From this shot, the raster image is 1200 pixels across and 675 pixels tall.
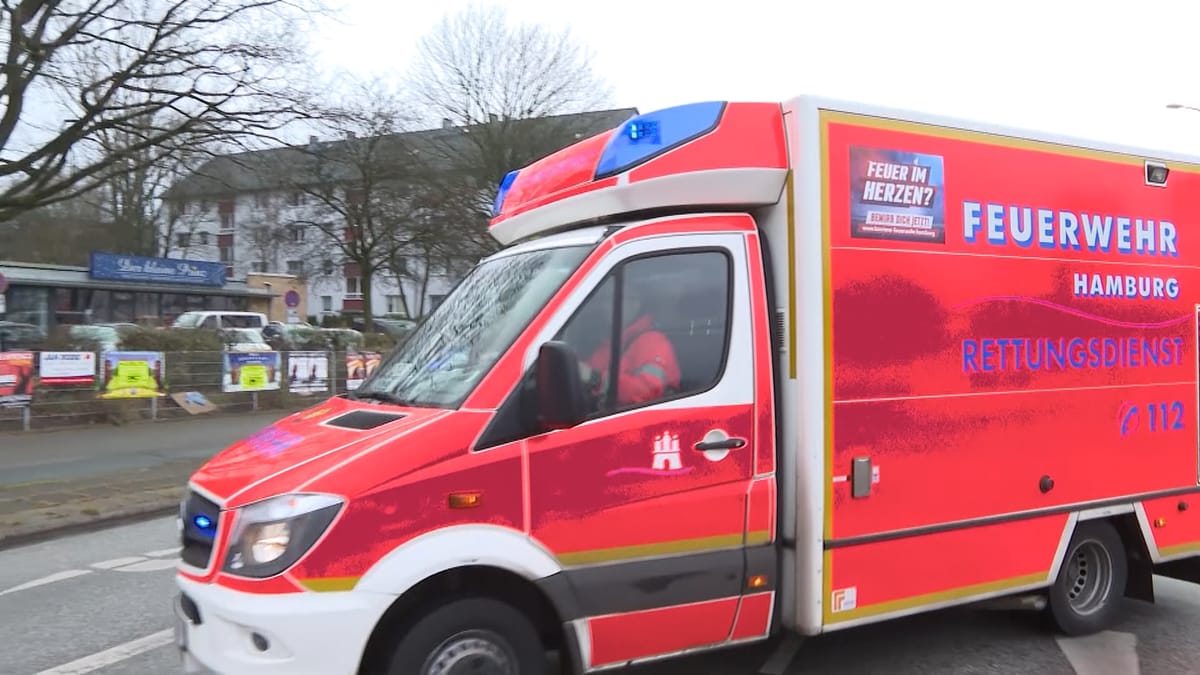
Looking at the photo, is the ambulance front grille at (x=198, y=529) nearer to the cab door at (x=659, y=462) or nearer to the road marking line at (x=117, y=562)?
the cab door at (x=659, y=462)

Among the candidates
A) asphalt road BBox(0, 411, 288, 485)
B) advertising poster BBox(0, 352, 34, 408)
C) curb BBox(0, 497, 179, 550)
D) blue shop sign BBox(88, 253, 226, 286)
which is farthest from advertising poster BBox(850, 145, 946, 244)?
blue shop sign BBox(88, 253, 226, 286)

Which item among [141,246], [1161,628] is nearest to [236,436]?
[1161,628]

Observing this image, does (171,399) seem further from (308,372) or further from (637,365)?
(637,365)

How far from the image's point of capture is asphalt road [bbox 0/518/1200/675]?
485 cm

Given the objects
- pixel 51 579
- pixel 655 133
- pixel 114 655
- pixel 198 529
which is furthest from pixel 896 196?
pixel 51 579

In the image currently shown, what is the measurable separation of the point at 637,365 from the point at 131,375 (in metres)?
15.1

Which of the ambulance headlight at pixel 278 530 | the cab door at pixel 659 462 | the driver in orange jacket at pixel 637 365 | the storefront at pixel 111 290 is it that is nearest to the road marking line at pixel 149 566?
the ambulance headlight at pixel 278 530

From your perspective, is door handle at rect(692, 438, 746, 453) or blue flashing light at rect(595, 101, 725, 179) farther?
blue flashing light at rect(595, 101, 725, 179)

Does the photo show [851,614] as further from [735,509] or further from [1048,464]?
[1048,464]

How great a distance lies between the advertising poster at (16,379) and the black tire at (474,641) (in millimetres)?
13923

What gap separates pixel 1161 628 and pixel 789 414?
3289 mm

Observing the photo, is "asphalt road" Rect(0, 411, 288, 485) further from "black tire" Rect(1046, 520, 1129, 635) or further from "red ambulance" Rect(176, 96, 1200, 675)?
"black tire" Rect(1046, 520, 1129, 635)

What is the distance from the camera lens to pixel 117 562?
7.33 m

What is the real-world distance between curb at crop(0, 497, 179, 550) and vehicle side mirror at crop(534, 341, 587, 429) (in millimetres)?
6928
